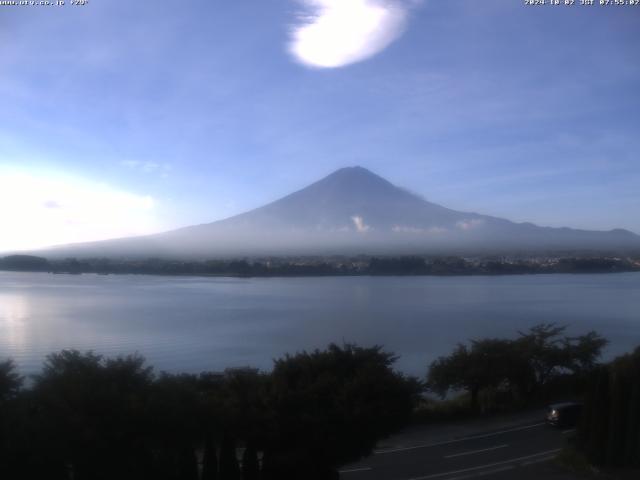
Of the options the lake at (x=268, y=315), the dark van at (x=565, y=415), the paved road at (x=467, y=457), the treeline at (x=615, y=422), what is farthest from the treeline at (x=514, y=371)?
the treeline at (x=615, y=422)

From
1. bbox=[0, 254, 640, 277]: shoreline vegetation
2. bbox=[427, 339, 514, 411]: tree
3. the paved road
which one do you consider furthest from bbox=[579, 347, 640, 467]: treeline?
bbox=[0, 254, 640, 277]: shoreline vegetation

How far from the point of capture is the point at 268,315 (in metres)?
16.0

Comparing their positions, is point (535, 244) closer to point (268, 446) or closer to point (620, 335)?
point (620, 335)

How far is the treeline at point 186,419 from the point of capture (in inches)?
132

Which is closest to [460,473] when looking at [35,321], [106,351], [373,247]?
[106,351]

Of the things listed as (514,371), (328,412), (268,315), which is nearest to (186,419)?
(328,412)

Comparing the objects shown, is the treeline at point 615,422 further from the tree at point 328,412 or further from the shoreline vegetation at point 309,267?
the shoreline vegetation at point 309,267

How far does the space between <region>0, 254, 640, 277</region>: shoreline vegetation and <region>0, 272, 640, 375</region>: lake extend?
84 centimetres

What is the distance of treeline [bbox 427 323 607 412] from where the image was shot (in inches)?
319

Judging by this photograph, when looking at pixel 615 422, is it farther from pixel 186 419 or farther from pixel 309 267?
pixel 309 267

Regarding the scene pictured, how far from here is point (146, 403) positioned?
359 centimetres

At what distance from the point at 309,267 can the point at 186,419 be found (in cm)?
2658

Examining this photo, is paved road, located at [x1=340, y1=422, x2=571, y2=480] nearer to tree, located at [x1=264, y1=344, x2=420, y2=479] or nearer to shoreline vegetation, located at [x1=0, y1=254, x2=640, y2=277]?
tree, located at [x1=264, y1=344, x2=420, y2=479]

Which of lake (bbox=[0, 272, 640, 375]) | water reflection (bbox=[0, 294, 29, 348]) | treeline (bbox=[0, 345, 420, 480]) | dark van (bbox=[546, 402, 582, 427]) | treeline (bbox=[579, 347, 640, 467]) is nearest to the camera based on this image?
treeline (bbox=[0, 345, 420, 480])
